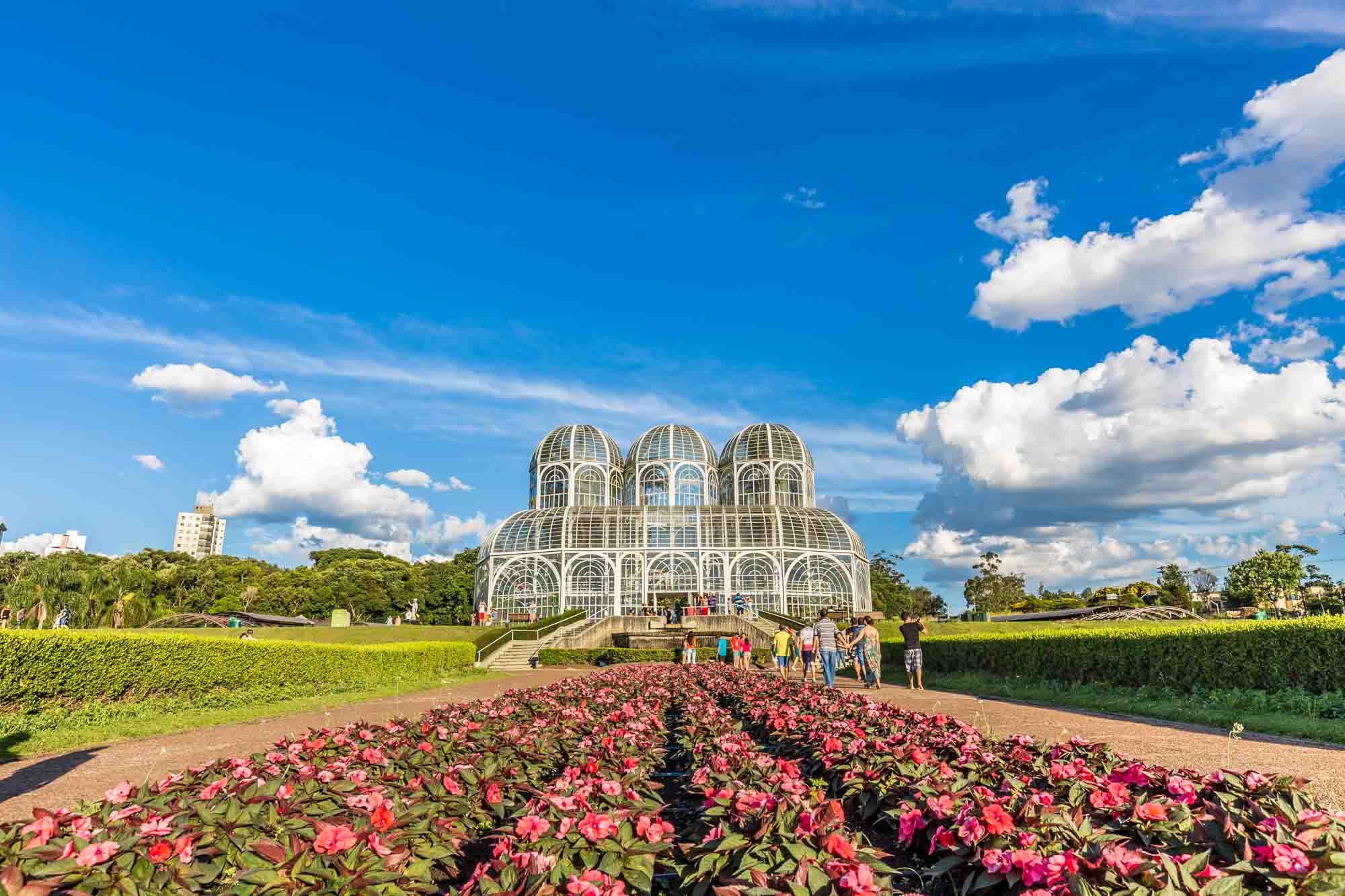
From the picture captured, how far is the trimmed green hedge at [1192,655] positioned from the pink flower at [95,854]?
13.9 metres

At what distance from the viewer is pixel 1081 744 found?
217 inches

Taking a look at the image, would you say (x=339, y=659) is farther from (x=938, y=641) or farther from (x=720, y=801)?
(x=720, y=801)

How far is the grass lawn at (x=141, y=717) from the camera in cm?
1027

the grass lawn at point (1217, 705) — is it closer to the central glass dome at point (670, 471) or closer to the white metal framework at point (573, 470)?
the central glass dome at point (670, 471)

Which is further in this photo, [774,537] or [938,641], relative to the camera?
[774,537]

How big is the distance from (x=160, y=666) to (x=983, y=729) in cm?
1397

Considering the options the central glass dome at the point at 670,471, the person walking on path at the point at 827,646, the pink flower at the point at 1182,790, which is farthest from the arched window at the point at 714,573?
the pink flower at the point at 1182,790

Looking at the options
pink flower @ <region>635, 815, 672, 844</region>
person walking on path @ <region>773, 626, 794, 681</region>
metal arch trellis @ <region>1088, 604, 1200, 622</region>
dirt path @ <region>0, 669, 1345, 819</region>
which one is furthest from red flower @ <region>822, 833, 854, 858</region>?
metal arch trellis @ <region>1088, 604, 1200, 622</region>

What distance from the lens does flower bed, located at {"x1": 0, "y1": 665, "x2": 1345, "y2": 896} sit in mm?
2904

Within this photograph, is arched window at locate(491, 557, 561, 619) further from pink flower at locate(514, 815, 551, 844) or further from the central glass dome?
pink flower at locate(514, 815, 551, 844)

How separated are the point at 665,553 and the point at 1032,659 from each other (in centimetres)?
2512

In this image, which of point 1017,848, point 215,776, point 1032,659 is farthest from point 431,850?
point 1032,659

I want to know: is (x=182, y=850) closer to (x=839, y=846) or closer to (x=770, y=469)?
(x=839, y=846)

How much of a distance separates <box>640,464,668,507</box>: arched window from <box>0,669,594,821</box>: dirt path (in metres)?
33.0
